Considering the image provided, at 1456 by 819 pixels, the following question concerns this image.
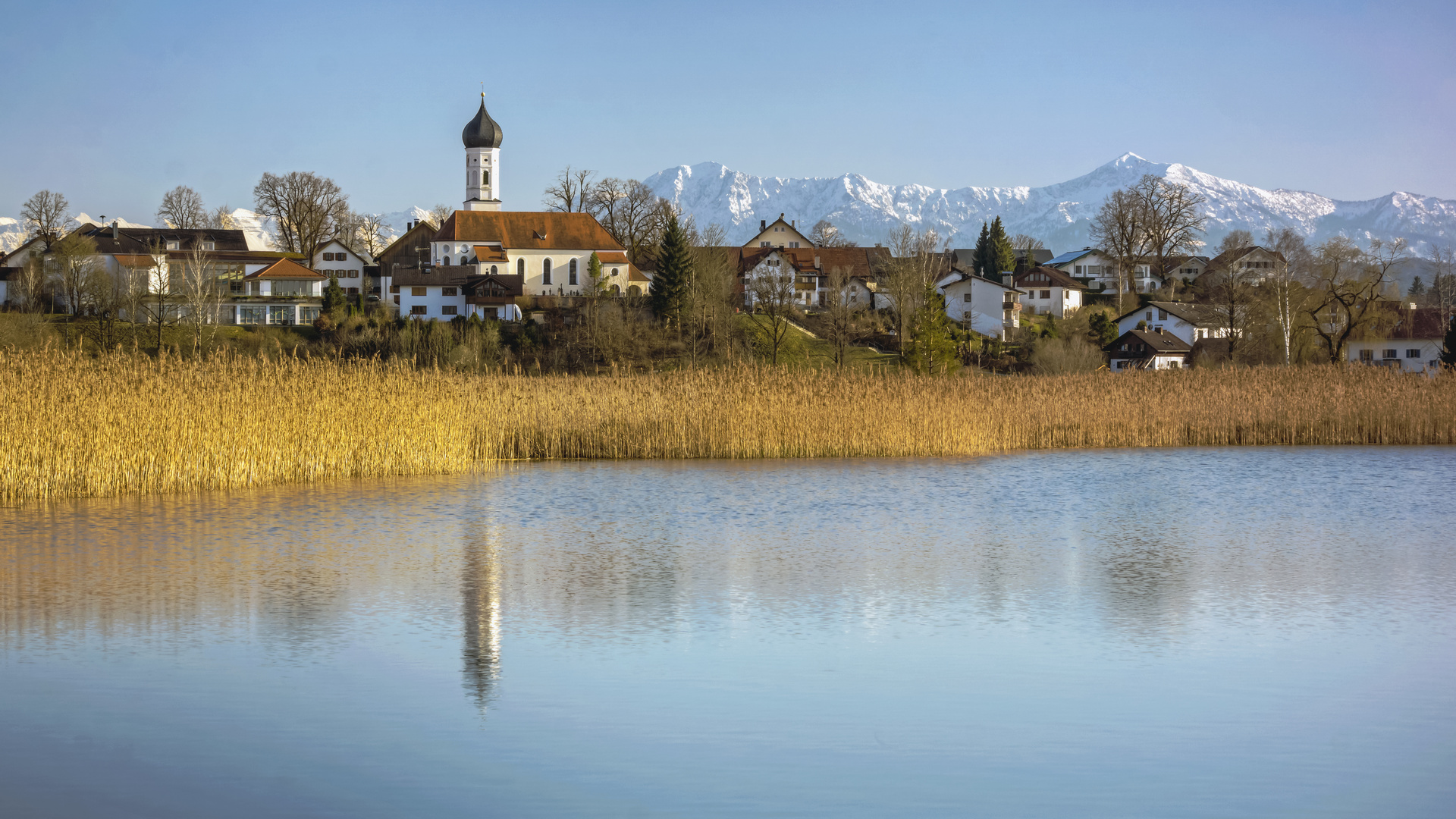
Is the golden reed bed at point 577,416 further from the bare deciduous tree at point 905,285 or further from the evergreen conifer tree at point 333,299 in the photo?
the evergreen conifer tree at point 333,299

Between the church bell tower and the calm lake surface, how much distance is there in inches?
3846

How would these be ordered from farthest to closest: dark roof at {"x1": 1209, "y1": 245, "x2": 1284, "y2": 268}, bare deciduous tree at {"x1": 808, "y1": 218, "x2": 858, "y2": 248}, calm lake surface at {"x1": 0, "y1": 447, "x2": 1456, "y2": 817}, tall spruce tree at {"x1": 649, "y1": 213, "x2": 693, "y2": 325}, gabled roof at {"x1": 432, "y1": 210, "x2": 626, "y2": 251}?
1. bare deciduous tree at {"x1": 808, "y1": 218, "x2": 858, "y2": 248}
2. dark roof at {"x1": 1209, "y1": 245, "x2": 1284, "y2": 268}
3. gabled roof at {"x1": 432, "y1": 210, "x2": 626, "y2": 251}
4. tall spruce tree at {"x1": 649, "y1": 213, "x2": 693, "y2": 325}
5. calm lake surface at {"x1": 0, "y1": 447, "x2": 1456, "y2": 817}

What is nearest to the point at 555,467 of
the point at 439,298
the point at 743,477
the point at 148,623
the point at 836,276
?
the point at 743,477

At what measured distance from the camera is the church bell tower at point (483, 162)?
10931 centimetres

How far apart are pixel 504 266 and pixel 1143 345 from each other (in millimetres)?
46319

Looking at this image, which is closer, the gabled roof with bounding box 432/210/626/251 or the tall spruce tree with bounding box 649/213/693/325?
the tall spruce tree with bounding box 649/213/693/325

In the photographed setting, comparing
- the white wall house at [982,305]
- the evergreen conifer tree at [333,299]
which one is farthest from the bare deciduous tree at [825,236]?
the evergreen conifer tree at [333,299]

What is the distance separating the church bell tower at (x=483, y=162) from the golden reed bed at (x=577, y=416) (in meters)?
86.8

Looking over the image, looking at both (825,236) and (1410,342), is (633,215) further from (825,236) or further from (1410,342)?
(1410,342)

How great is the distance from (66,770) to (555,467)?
48.5 ft

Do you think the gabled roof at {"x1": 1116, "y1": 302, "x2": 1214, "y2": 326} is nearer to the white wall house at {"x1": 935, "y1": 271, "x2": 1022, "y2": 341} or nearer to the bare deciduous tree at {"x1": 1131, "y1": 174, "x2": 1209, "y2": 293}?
the white wall house at {"x1": 935, "y1": 271, "x2": 1022, "y2": 341}

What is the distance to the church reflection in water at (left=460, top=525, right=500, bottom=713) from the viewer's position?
7.16m

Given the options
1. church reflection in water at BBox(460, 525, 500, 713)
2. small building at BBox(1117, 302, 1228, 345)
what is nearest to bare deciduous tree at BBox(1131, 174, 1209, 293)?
small building at BBox(1117, 302, 1228, 345)

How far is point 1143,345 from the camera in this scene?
80125mm
